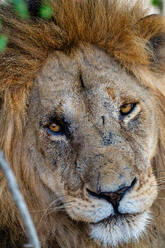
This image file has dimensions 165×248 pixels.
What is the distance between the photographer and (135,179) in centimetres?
351

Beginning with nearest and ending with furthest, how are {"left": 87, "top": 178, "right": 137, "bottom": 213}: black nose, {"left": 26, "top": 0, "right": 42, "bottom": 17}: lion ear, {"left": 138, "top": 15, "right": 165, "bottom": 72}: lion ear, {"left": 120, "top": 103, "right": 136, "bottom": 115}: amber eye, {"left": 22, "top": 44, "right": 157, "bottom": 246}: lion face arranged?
1. {"left": 87, "top": 178, "right": 137, "bottom": 213}: black nose
2. {"left": 22, "top": 44, "right": 157, "bottom": 246}: lion face
3. {"left": 26, "top": 0, "right": 42, "bottom": 17}: lion ear
4. {"left": 120, "top": 103, "right": 136, "bottom": 115}: amber eye
5. {"left": 138, "top": 15, "right": 165, "bottom": 72}: lion ear

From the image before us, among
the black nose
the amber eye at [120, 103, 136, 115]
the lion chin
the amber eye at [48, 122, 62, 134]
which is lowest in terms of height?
the lion chin

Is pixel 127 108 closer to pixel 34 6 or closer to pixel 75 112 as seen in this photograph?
pixel 75 112

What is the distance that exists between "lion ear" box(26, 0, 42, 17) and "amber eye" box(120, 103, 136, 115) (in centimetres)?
114

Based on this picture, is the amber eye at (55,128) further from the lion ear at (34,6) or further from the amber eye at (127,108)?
the lion ear at (34,6)

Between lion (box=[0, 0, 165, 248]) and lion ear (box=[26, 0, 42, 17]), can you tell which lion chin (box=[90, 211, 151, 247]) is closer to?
lion (box=[0, 0, 165, 248])

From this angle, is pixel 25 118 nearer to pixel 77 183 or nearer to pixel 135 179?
pixel 77 183

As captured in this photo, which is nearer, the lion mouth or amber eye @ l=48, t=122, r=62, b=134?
the lion mouth

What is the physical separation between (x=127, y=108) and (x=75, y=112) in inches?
19.7

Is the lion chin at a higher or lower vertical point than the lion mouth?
lower

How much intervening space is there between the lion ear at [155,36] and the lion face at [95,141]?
35cm

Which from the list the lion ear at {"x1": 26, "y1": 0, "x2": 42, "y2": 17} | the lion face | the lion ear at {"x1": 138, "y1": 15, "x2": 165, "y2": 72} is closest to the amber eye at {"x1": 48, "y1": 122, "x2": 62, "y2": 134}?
the lion face

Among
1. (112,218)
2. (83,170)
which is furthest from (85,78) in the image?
(112,218)

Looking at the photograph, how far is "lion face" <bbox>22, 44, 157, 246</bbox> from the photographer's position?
3445 millimetres
